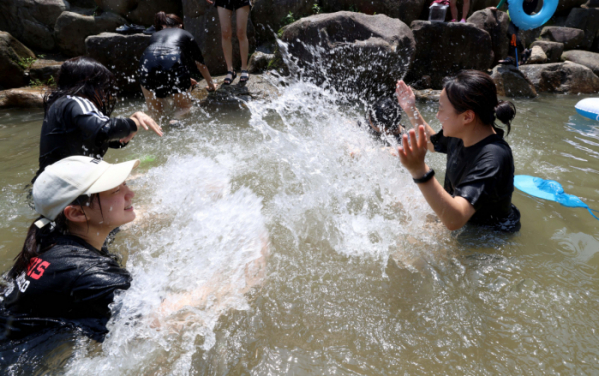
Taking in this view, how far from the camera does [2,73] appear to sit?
7.80m

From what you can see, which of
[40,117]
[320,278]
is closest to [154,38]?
[40,117]

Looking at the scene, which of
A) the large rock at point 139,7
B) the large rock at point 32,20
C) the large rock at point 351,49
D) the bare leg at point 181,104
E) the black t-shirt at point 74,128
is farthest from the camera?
the large rock at point 32,20

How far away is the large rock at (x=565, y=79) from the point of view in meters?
7.89

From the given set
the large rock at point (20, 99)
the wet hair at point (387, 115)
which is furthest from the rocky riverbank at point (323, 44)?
the wet hair at point (387, 115)

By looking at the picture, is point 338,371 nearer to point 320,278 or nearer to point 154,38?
point 320,278

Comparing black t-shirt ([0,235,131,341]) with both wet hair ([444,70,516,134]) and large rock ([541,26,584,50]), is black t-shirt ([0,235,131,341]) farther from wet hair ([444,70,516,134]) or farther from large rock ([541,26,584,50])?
large rock ([541,26,584,50])

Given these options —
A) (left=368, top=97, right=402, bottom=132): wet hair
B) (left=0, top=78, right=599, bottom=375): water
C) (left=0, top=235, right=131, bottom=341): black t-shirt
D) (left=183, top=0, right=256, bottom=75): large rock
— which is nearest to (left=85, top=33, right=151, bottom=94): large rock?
(left=183, top=0, right=256, bottom=75): large rock

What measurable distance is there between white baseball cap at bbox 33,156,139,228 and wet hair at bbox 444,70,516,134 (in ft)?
6.58

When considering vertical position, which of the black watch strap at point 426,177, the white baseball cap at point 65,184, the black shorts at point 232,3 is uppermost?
the black shorts at point 232,3

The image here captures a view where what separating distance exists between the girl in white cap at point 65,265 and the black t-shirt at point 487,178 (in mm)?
1913

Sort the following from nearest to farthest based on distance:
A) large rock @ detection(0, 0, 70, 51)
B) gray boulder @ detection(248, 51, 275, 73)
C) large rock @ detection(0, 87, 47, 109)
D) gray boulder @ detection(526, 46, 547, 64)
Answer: large rock @ detection(0, 87, 47, 109) < gray boulder @ detection(248, 51, 275, 73) < large rock @ detection(0, 0, 70, 51) < gray boulder @ detection(526, 46, 547, 64)

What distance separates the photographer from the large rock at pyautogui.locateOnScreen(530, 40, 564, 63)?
31.8 feet

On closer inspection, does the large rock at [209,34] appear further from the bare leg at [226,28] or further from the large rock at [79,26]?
the large rock at [79,26]

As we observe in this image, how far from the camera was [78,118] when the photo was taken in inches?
96.2
